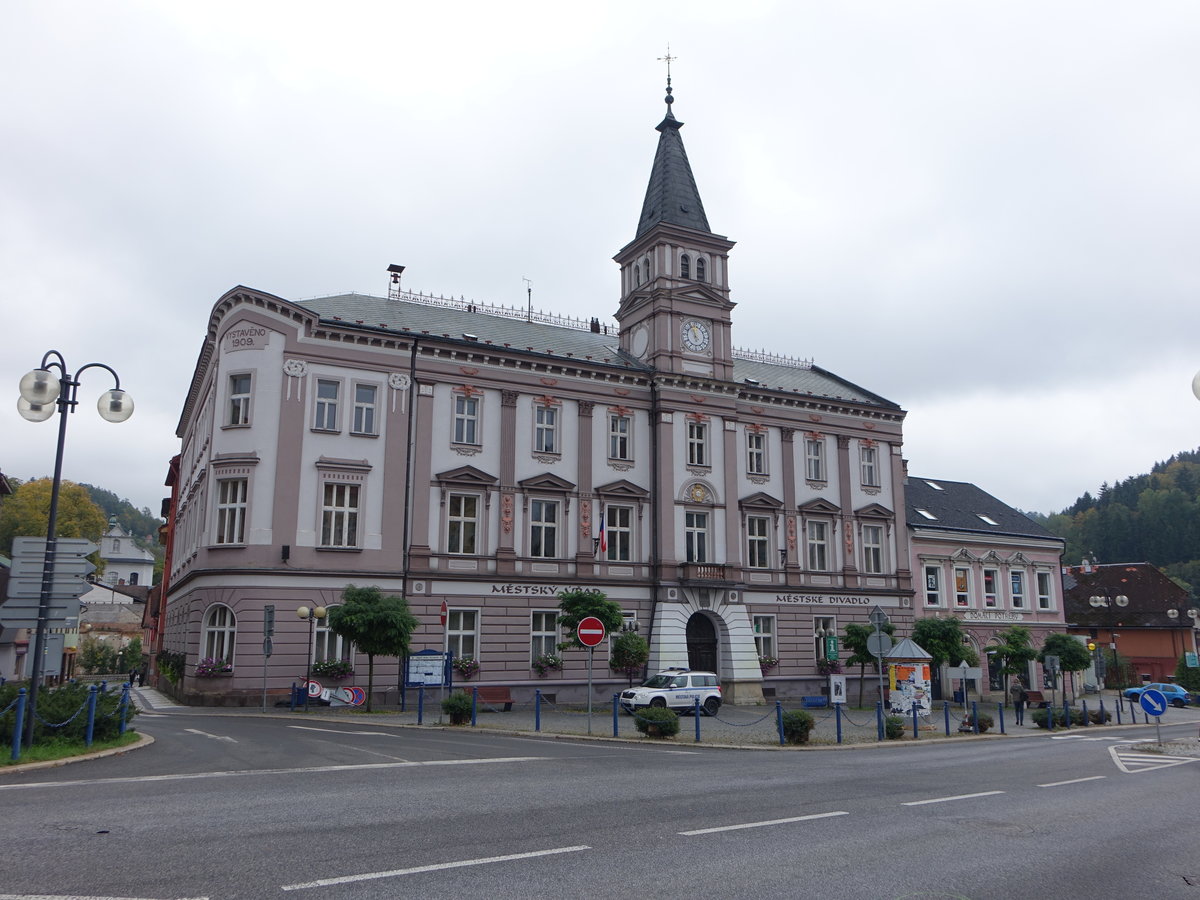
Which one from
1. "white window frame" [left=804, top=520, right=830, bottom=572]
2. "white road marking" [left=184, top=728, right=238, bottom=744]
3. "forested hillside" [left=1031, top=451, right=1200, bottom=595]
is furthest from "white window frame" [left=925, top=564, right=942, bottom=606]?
"forested hillside" [left=1031, top=451, right=1200, bottom=595]

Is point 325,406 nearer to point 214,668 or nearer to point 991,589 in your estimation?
point 214,668

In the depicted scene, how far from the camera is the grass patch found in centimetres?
1522

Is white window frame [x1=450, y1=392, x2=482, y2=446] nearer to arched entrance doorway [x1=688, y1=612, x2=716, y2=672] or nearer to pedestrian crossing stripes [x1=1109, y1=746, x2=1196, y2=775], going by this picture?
arched entrance doorway [x1=688, y1=612, x2=716, y2=672]

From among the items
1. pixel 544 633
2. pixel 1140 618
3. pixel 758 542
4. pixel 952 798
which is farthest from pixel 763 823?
pixel 1140 618

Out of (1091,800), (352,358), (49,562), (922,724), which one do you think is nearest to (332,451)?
(352,358)

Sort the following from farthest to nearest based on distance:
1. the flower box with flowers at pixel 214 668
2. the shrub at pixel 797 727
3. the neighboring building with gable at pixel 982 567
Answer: the neighboring building with gable at pixel 982 567 → the flower box with flowers at pixel 214 668 → the shrub at pixel 797 727

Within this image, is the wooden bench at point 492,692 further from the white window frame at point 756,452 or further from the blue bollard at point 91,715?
the blue bollard at point 91,715

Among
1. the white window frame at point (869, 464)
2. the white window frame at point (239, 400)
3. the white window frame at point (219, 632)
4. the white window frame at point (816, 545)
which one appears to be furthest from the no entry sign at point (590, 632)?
the white window frame at point (869, 464)

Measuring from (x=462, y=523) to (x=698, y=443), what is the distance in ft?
36.9

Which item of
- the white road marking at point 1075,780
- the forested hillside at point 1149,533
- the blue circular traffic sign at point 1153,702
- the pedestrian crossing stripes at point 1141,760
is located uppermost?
the forested hillside at point 1149,533

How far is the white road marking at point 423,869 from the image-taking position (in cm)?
805

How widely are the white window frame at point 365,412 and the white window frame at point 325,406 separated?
0.66 meters

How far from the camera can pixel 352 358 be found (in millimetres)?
35312

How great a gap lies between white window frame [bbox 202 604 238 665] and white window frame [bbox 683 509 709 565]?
18.1m
